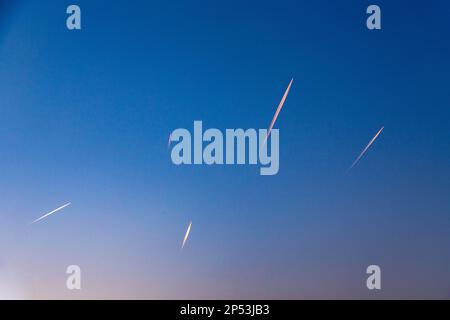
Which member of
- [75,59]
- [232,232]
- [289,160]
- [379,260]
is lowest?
[379,260]

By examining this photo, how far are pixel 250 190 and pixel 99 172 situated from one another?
A: 0.65 m

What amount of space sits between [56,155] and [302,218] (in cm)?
108

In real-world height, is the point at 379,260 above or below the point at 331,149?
below

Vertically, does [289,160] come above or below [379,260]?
above

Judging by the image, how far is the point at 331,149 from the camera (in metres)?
1.77

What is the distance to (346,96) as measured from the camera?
69.8 inches
